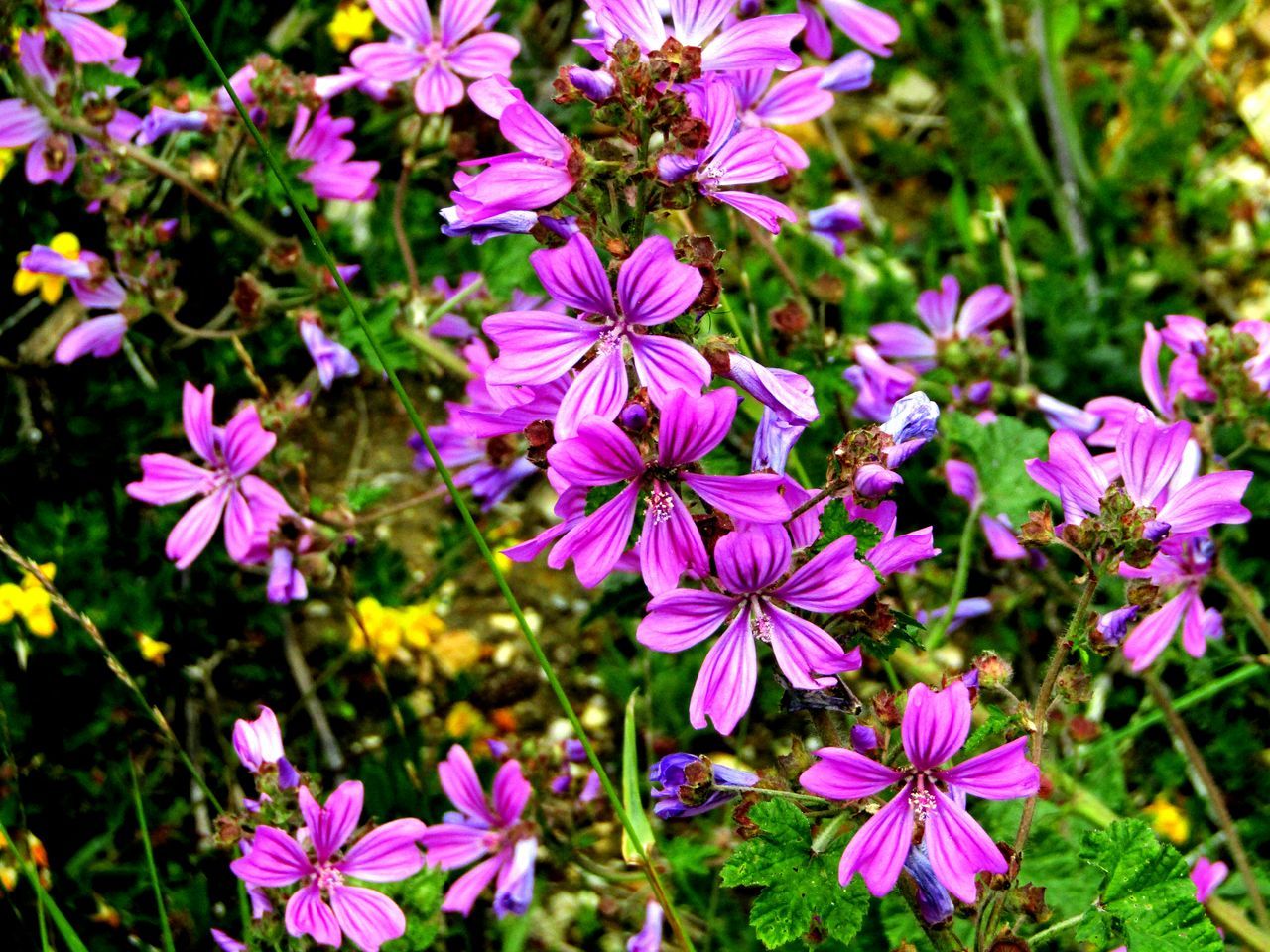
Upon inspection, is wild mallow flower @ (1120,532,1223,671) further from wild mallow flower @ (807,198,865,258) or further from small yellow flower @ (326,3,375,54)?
small yellow flower @ (326,3,375,54)

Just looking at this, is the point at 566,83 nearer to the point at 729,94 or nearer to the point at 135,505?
the point at 729,94

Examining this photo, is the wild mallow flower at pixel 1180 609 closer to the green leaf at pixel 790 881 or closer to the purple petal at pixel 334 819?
the green leaf at pixel 790 881

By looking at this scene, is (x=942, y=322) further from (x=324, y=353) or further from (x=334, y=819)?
(x=334, y=819)

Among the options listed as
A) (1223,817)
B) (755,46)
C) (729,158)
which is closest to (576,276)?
(729,158)

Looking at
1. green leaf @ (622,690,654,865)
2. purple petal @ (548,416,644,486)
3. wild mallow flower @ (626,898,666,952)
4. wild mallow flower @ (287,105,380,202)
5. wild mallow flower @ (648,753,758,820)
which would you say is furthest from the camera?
wild mallow flower @ (287,105,380,202)

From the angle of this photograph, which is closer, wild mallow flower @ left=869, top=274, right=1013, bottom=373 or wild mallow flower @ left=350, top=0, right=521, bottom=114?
wild mallow flower @ left=350, top=0, right=521, bottom=114

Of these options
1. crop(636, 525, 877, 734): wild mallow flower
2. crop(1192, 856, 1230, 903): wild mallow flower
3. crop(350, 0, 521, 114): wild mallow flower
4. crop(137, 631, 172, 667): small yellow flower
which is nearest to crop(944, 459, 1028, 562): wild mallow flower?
crop(1192, 856, 1230, 903): wild mallow flower

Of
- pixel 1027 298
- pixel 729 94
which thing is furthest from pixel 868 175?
pixel 729 94
